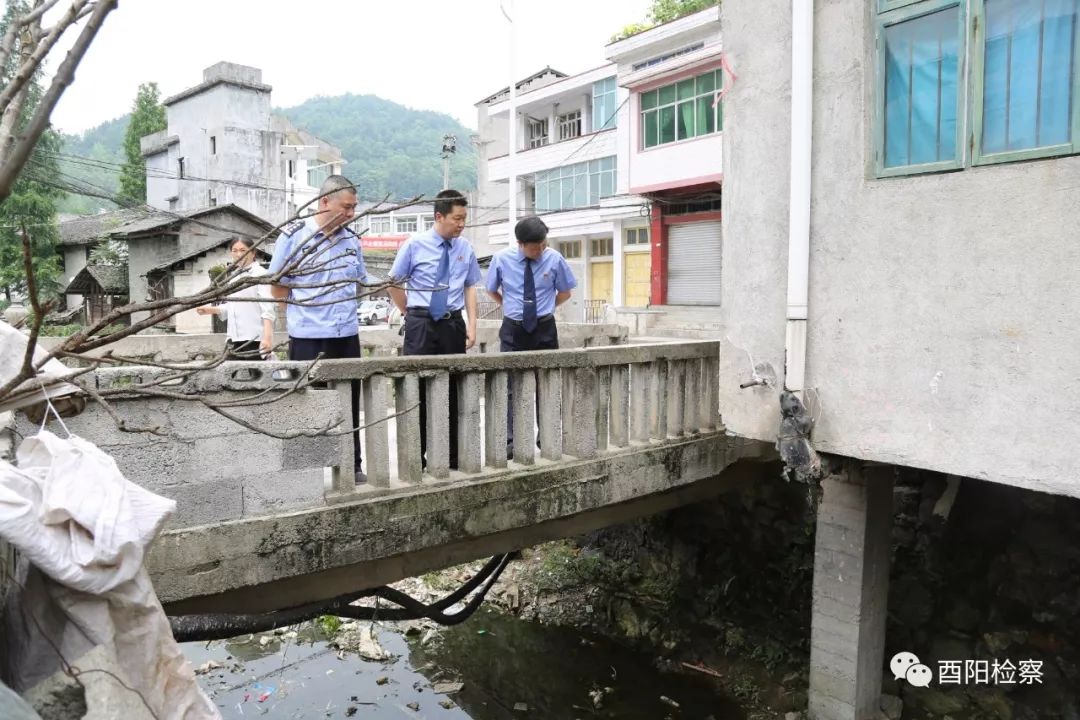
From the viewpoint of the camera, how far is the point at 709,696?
7.50 m

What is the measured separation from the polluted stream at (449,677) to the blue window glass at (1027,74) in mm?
5599

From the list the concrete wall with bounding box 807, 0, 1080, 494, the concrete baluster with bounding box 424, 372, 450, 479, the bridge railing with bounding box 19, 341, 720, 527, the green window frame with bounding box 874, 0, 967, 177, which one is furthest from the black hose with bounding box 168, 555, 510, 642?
the green window frame with bounding box 874, 0, 967, 177

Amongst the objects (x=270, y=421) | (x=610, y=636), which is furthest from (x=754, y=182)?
(x=610, y=636)

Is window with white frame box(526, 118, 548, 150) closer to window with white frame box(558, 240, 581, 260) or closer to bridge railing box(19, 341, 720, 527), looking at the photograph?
window with white frame box(558, 240, 581, 260)

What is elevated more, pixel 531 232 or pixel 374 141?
pixel 374 141

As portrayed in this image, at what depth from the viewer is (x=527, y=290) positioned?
18.6 feet

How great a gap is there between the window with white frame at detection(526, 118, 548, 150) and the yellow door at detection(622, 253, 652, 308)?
8251mm

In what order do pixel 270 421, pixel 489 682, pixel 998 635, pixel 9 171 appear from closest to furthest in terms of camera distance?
pixel 9 171 → pixel 270 421 → pixel 998 635 → pixel 489 682

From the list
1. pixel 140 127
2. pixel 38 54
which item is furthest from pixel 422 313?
pixel 140 127

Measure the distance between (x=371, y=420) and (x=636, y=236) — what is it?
2299 cm

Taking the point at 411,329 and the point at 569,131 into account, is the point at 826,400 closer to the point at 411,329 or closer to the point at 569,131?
the point at 411,329

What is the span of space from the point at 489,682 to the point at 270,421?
17.6 feet

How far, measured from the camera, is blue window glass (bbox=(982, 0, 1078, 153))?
385 cm

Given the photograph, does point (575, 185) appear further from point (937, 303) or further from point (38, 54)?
point (38, 54)
